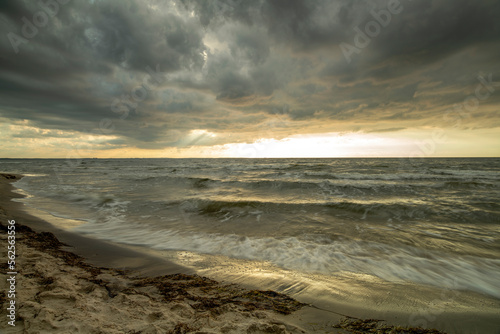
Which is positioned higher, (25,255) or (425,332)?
(25,255)

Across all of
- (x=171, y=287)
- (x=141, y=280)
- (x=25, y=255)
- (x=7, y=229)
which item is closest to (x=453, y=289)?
(x=171, y=287)

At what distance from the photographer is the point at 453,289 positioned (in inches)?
147

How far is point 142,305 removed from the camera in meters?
2.67

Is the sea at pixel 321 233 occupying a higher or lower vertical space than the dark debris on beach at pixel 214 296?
lower

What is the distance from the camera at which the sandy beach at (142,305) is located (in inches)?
86.0

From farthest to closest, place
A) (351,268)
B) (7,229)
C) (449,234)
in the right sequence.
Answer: (449,234) → (7,229) → (351,268)

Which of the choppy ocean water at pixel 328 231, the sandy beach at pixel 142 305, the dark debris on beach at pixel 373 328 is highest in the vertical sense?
the sandy beach at pixel 142 305

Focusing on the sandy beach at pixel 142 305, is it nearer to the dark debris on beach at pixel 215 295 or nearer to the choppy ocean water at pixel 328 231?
the dark debris on beach at pixel 215 295

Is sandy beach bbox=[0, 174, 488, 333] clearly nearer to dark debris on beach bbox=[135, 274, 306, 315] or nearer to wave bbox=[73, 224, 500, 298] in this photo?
dark debris on beach bbox=[135, 274, 306, 315]

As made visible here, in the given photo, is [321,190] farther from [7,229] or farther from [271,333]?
[7,229]

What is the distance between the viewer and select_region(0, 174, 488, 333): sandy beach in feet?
7.17

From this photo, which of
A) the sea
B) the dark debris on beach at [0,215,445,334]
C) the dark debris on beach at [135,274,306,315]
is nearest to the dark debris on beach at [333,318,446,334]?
the dark debris on beach at [0,215,445,334]

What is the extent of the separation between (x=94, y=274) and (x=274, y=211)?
23.9ft

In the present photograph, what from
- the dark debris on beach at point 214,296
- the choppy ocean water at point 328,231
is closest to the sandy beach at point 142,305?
the dark debris on beach at point 214,296
